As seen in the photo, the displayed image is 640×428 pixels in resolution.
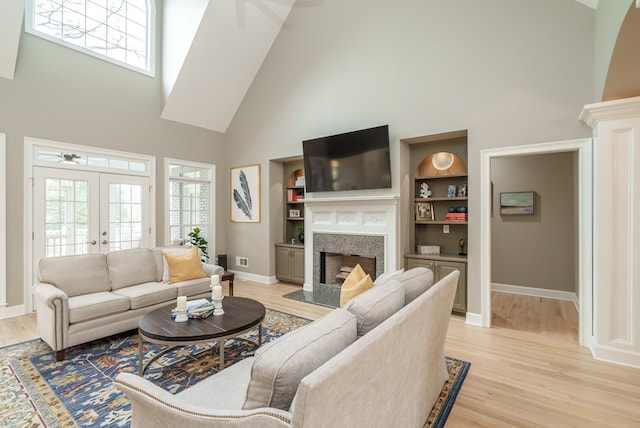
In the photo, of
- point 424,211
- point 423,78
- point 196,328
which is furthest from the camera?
point 424,211

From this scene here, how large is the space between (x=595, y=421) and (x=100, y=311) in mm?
4232

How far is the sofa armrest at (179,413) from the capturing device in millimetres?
964

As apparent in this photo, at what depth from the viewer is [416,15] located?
4.25 metres

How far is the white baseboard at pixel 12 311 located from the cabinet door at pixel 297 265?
152 inches

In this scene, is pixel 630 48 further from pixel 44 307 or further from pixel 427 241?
pixel 44 307

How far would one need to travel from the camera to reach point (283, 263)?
19.3 feet

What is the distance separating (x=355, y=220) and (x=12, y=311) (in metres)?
4.85

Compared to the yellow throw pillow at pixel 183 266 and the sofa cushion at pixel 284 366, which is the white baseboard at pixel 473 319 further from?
the yellow throw pillow at pixel 183 266

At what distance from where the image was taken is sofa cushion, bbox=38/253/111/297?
3312 mm

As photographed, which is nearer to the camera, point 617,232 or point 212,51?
point 617,232

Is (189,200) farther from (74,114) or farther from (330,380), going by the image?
(330,380)

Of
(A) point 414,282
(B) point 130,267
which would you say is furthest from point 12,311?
(A) point 414,282

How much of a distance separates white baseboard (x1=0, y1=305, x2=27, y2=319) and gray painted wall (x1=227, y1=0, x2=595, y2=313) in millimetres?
3367

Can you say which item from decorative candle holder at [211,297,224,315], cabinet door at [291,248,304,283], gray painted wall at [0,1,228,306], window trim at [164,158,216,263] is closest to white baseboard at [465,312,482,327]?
cabinet door at [291,248,304,283]
